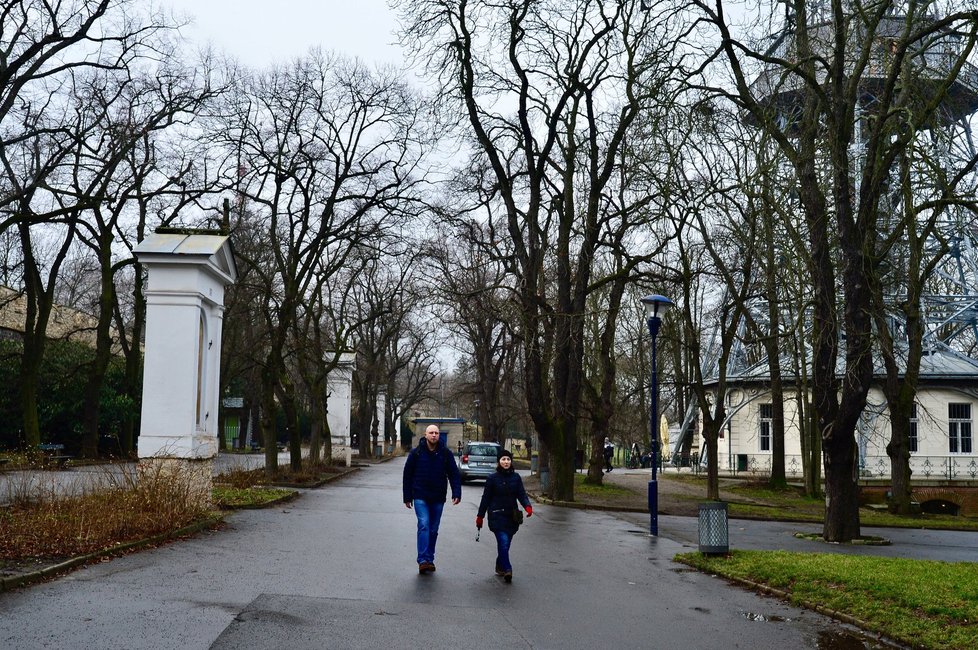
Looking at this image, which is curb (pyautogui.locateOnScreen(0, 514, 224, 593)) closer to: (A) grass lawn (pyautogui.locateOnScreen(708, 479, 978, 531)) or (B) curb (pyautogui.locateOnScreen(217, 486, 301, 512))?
(B) curb (pyautogui.locateOnScreen(217, 486, 301, 512))

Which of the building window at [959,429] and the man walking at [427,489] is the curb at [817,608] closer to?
the man walking at [427,489]

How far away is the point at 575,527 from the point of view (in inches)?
824

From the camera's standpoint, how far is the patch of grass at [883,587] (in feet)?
31.3

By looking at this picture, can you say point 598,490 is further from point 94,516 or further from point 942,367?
point 94,516

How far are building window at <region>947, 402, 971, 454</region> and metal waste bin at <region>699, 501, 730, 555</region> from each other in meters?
35.0

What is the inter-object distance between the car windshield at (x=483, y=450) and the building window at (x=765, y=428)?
1762cm

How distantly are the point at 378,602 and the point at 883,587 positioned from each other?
18.8 ft

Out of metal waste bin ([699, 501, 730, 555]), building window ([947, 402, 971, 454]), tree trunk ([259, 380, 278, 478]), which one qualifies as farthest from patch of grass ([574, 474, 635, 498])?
building window ([947, 402, 971, 454])

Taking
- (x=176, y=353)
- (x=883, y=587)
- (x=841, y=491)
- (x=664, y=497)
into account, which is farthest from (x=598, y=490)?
(x=883, y=587)

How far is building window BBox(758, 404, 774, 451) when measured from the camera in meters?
50.8

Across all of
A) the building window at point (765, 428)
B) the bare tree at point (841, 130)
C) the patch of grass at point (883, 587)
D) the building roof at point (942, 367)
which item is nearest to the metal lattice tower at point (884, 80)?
the bare tree at point (841, 130)

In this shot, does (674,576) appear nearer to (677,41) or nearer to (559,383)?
(677,41)

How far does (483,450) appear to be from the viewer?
39.5m

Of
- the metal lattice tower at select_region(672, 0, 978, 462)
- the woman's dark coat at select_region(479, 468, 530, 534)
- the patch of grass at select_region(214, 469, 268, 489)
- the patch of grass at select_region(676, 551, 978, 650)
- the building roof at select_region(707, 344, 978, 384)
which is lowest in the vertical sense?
the patch of grass at select_region(676, 551, 978, 650)
